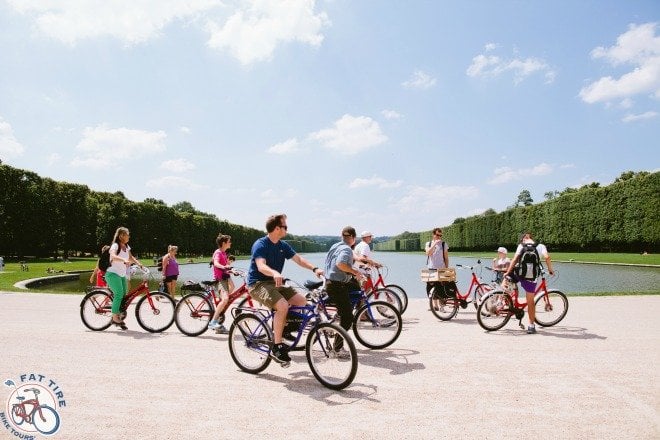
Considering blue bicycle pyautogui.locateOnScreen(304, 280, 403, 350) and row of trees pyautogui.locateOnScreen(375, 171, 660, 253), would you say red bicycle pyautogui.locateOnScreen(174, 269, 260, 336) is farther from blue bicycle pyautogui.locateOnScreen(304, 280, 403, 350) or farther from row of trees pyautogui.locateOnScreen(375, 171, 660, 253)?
row of trees pyautogui.locateOnScreen(375, 171, 660, 253)

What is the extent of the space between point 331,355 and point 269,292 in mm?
1150

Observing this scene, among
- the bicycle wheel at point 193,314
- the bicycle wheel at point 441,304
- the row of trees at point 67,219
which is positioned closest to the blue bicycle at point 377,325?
the bicycle wheel at point 193,314

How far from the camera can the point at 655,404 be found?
480cm

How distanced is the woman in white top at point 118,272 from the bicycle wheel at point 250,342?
3853 mm

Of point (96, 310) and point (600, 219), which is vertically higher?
point (600, 219)

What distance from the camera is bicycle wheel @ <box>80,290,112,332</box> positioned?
9.27 m

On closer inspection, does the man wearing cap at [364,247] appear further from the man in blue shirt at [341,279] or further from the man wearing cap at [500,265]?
the man wearing cap at [500,265]

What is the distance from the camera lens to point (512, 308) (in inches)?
355

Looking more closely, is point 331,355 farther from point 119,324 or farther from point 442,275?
point 442,275

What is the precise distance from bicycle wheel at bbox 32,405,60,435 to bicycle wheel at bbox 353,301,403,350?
4516 mm

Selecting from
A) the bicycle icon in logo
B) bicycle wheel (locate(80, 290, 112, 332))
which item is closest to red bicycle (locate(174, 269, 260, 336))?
bicycle wheel (locate(80, 290, 112, 332))

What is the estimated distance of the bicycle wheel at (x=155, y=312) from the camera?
29.8 ft

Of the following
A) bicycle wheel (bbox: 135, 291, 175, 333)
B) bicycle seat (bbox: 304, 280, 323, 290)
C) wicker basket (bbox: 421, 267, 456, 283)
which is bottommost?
bicycle wheel (bbox: 135, 291, 175, 333)

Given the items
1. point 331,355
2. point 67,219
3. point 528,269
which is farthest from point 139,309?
point 67,219
